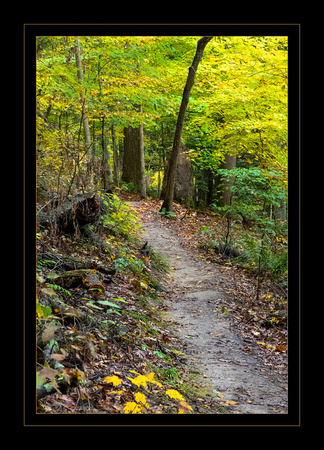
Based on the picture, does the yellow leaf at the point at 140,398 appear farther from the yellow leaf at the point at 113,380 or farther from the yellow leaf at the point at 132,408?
the yellow leaf at the point at 113,380

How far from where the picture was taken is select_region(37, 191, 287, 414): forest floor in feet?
8.69

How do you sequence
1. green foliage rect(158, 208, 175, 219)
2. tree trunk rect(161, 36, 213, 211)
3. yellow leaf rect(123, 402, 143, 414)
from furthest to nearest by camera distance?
1. green foliage rect(158, 208, 175, 219)
2. tree trunk rect(161, 36, 213, 211)
3. yellow leaf rect(123, 402, 143, 414)

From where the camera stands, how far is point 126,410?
240 centimetres

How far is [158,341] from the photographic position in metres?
4.29

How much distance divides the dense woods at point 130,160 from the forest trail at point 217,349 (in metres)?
0.67

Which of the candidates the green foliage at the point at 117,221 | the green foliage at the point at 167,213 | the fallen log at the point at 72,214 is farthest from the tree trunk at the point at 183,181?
the fallen log at the point at 72,214

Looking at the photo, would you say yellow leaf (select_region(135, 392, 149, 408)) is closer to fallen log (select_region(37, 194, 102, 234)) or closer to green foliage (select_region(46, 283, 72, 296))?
green foliage (select_region(46, 283, 72, 296))

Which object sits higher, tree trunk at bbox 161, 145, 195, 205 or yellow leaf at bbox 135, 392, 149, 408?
tree trunk at bbox 161, 145, 195, 205

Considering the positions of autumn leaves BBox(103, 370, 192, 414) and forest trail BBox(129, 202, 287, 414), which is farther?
forest trail BBox(129, 202, 287, 414)

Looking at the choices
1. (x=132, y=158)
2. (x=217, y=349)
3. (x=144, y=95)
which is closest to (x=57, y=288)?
(x=217, y=349)

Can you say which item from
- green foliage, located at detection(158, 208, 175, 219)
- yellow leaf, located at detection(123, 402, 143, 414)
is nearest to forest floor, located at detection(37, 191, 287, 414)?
yellow leaf, located at detection(123, 402, 143, 414)

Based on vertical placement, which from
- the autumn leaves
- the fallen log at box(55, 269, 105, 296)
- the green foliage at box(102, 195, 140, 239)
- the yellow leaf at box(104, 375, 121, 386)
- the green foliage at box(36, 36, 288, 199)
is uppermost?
the green foliage at box(36, 36, 288, 199)

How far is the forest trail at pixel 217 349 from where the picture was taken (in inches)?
135

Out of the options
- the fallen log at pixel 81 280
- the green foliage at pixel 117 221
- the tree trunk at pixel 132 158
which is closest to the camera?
the fallen log at pixel 81 280
